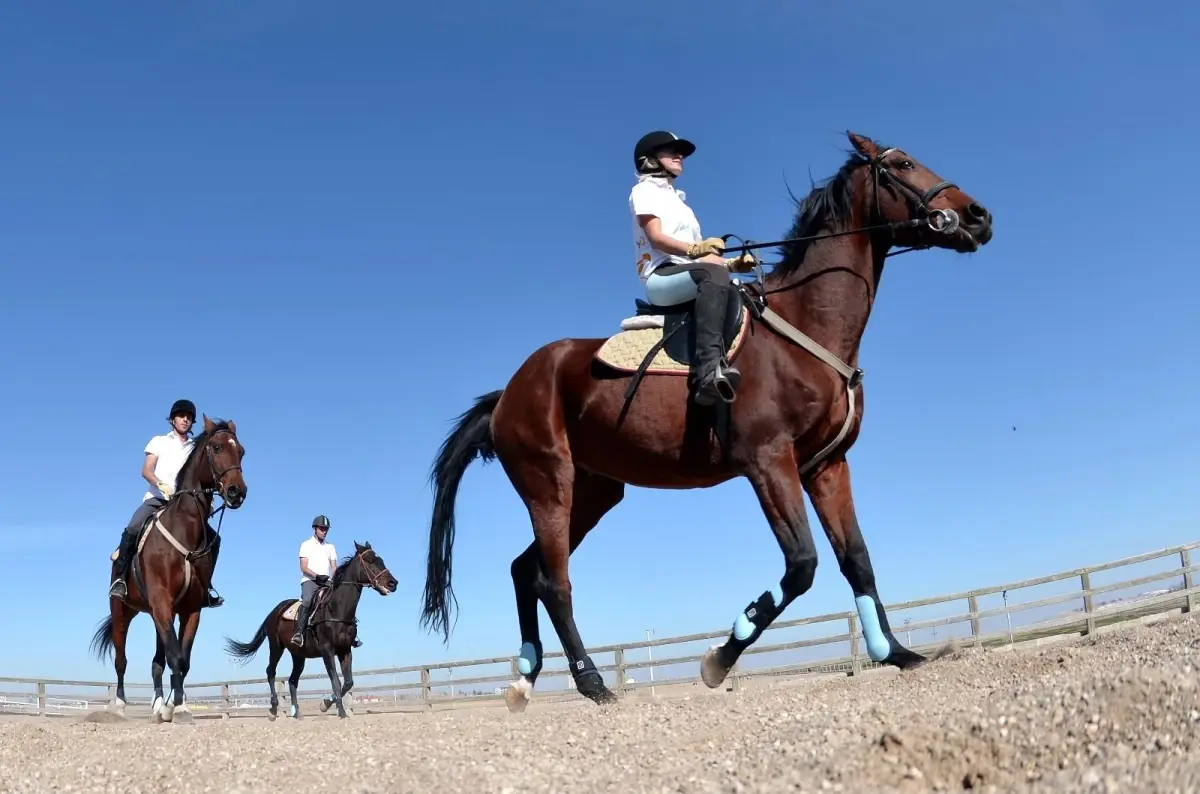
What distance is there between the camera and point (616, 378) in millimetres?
6008

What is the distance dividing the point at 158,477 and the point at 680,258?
781cm

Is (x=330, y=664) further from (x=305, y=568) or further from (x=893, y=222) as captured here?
(x=893, y=222)

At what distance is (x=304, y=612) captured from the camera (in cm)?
1723

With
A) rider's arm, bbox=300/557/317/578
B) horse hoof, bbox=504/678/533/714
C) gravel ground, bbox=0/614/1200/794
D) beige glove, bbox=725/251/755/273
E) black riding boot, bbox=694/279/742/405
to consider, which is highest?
beige glove, bbox=725/251/755/273

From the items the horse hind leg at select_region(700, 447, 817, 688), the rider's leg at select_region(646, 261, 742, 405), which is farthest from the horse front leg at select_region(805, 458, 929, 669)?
the rider's leg at select_region(646, 261, 742, 405)

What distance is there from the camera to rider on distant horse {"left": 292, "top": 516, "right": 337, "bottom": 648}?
17219 millimetres

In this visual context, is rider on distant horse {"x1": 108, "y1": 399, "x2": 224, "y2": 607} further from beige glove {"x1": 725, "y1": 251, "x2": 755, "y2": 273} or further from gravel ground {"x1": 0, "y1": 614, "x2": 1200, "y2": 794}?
beige glove {"x1": 725, "y1": 251, "x2": 755, "y2": 273}

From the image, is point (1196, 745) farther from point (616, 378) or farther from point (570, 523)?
point (570, 523)

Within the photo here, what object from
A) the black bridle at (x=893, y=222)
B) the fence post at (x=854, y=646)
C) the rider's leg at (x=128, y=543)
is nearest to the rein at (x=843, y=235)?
the black bridle at (x=893, y=222)

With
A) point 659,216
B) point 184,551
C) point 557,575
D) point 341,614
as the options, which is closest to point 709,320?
point 659,216

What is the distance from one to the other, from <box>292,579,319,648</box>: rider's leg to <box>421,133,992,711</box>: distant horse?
11704 mm

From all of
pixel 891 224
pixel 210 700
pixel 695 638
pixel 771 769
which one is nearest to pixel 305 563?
pixel 695 638

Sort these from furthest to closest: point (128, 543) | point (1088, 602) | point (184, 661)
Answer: point (1088, 602) → point (128, 543) → point (184, 661)

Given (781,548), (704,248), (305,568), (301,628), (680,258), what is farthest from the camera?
(305,568)
